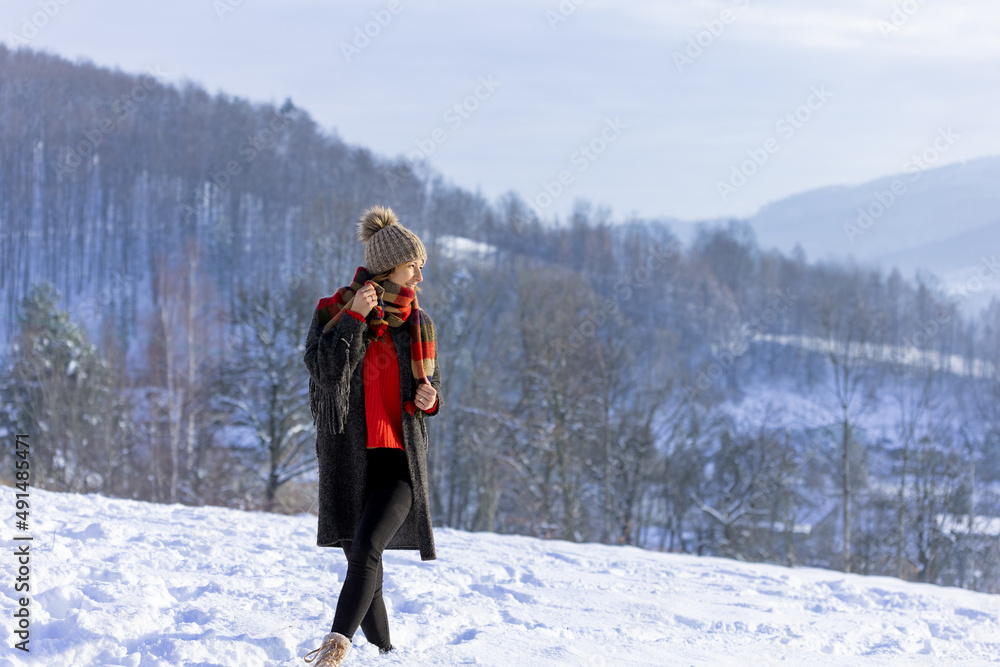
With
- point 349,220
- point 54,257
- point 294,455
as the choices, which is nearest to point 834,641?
point 294,455

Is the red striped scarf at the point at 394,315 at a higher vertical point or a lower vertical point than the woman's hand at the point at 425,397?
higher

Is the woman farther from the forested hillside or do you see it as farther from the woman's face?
the forested hillside

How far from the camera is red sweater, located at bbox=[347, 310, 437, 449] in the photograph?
3367 mm

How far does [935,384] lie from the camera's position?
68625 millimetres

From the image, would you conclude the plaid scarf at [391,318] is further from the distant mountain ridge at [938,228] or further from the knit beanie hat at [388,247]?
the distant mountain ridge at [938,228]

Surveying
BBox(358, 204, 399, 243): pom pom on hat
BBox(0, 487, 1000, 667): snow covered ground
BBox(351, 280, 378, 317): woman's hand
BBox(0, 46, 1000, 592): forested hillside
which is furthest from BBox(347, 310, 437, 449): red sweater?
BBox(0, 46, 1000, 592): forested hillside

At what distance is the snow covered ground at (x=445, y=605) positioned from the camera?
3.46 metres

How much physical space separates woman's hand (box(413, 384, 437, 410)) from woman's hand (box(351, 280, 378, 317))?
0.38 m

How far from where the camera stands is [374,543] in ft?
10.6

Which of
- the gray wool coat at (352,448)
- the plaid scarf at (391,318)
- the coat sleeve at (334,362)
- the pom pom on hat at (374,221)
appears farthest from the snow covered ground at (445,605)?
the pom pom on hat at (374,221)

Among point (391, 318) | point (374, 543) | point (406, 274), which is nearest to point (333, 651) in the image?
point (374, 543)

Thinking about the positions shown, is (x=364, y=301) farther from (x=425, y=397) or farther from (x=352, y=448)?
(x=352, y=448)

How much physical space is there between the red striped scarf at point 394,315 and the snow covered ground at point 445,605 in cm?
121

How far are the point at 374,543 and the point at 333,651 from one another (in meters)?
0.41
